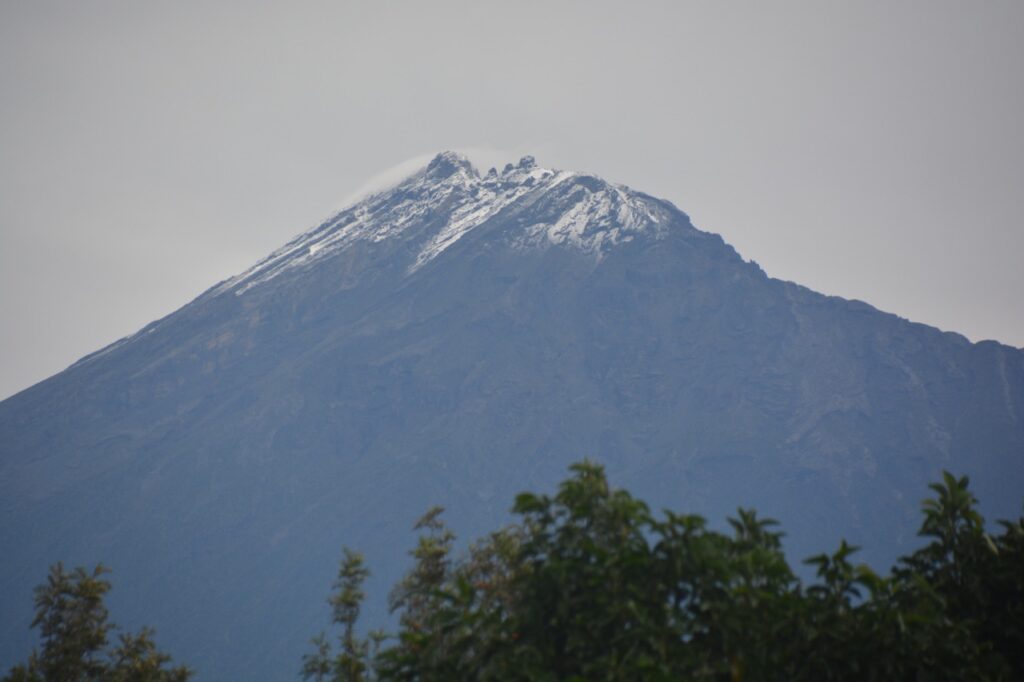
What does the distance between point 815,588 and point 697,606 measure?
4.50 m

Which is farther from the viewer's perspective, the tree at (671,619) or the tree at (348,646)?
the tree at (348,646)

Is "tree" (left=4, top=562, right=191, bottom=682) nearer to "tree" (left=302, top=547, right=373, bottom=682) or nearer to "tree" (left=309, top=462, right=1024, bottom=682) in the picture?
"tree" (left=302, top=547, right=373, bottom=682)

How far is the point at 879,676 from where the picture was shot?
92.2 feet

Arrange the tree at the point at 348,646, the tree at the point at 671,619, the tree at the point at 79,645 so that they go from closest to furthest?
the tree at the point at 671,619
the tree at the point at 348,646
the tree at the point at 79,645

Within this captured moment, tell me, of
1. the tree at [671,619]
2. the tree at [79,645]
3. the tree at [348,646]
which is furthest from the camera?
the tree at [79,645]

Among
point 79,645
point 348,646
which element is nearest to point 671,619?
point 348,646

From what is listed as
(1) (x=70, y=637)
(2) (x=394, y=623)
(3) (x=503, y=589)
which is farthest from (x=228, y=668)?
(3) (x=503, y=589)

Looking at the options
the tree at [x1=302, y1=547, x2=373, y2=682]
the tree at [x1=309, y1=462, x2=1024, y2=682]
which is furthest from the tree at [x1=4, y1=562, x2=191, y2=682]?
the tree at [x1=309, y1=462, x2=1024, y2=682]

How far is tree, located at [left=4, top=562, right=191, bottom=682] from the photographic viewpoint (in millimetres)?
46844

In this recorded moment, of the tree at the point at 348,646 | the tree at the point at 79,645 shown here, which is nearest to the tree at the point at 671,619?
the tree at the point at 348,646

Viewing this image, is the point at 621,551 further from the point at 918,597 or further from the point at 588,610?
the point at 918,597

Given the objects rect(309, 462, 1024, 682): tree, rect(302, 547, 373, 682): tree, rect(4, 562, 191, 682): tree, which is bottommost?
rect(309, 462, 1024, 682): tree

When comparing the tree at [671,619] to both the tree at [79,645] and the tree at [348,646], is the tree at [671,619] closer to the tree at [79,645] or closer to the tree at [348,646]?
the tree at [348,646]

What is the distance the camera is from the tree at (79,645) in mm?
46844
